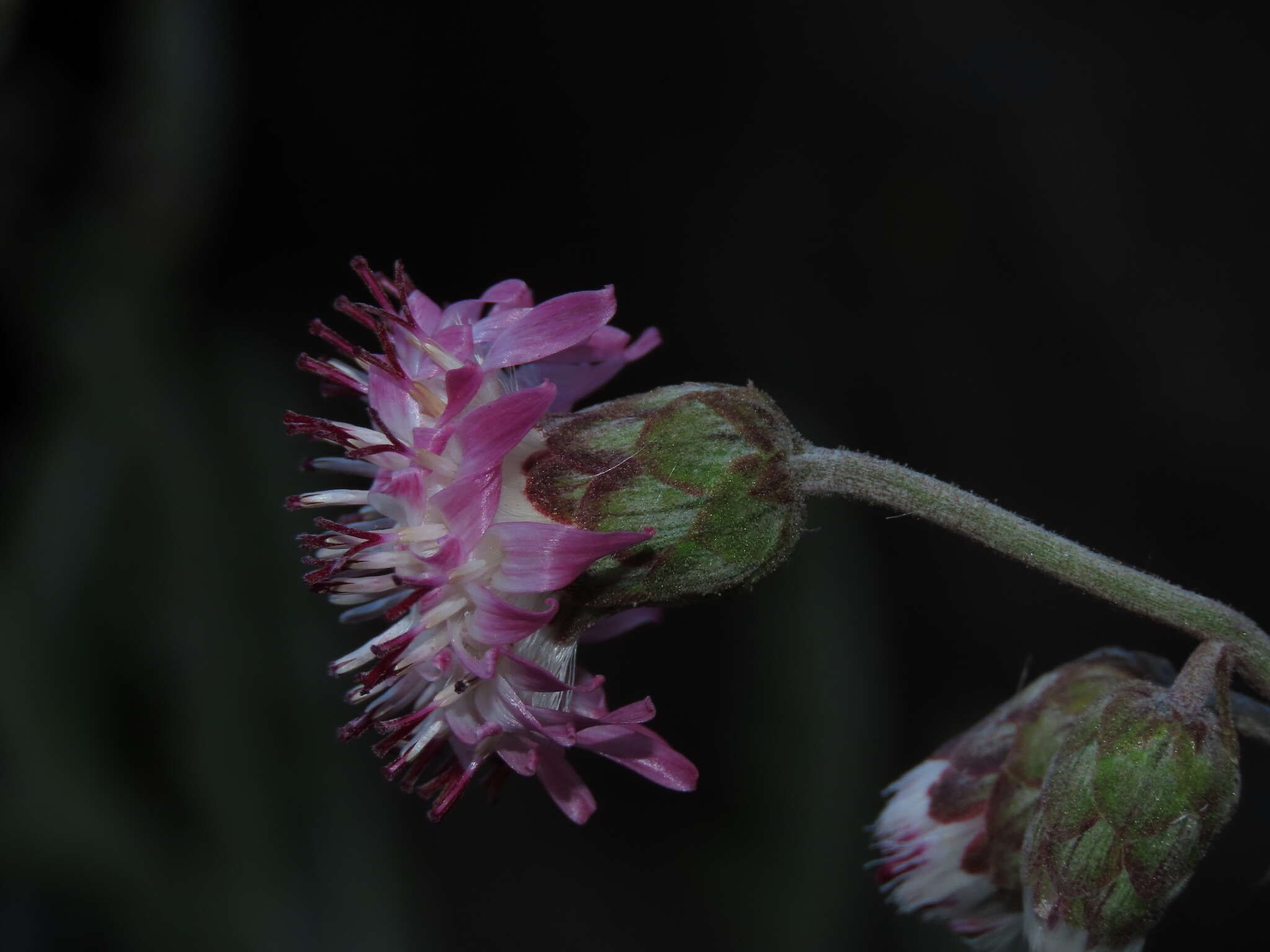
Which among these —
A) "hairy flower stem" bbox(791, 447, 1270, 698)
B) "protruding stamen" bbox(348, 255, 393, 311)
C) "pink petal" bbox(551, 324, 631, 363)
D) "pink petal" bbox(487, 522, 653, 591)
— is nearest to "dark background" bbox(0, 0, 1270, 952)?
"hairy flower stem" bbox(791, 447, 1270, 698)

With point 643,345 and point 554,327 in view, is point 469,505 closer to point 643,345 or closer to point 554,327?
point 554,327

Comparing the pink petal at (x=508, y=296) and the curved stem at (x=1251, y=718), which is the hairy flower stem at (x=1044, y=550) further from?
the pink petal at (x=508, y=296)

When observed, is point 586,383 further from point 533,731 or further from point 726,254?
point 726,254

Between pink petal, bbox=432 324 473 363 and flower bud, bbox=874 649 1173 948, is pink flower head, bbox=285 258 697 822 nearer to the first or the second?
pink petal, bbox=432 324 473 363

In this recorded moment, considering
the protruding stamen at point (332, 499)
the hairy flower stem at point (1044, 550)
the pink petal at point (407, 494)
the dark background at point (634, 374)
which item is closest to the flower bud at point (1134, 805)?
the hairy flower stem at point (1044, 550)

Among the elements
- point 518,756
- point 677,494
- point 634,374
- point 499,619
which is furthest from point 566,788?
point 634,374
